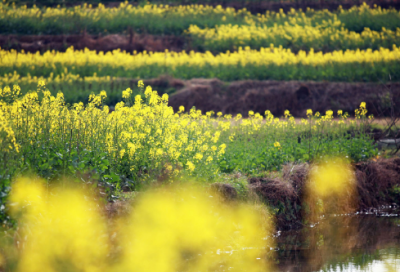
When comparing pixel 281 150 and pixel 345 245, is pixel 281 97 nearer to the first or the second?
pixel 281 150

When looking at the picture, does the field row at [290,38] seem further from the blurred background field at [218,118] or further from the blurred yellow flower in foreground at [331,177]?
the blurred yellow flower in foreground at [331,177]

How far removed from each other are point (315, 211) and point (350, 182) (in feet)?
4.34

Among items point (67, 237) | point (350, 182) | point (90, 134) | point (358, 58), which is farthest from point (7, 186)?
point (358, 58)

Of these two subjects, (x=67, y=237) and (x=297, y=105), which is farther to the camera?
(x=297, y=105)

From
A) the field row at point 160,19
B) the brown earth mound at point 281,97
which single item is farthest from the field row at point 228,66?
the field row at point 160,19

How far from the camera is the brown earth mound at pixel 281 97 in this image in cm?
1950

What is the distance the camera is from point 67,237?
7191mm

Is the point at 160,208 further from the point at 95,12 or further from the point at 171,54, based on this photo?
the point at 95,12

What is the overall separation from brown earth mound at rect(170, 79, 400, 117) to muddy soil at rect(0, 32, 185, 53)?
325 inches

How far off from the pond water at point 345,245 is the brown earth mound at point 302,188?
338mm

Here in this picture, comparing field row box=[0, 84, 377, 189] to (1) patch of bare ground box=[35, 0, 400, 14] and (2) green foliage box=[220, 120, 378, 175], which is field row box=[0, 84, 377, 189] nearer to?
(2) green foliage box=[220, 120, 378, 175]

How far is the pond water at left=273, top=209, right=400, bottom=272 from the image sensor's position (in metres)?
7.89

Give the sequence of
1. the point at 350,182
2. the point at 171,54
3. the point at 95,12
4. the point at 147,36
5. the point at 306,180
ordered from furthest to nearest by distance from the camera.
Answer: the point at 95,12 < the point at 147,36 < the point at 171,54 < the point at 350,182 < the point at 306,180

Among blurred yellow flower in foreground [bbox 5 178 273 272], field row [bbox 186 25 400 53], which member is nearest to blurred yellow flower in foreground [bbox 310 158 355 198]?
blurred yellow flower in foreground [bbox 5 178 273 272]
